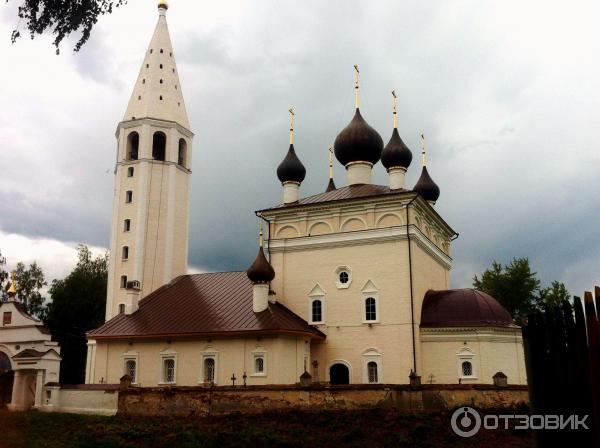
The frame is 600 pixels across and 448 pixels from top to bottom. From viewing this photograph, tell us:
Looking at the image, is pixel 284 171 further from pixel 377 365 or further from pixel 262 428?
pixel 262 428

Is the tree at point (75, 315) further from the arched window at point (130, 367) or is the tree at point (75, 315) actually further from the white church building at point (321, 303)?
the arched window at point (130, 367)

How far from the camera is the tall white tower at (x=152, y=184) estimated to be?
29.8 m

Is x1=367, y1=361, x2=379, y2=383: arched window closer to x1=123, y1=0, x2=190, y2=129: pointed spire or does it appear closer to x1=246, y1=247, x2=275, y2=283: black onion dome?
x1=246, y1=247, x2=275, y2=283: black onion dome

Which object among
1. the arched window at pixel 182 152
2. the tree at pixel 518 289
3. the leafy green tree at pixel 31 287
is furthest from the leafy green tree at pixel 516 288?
the leafy green tree at pixel 31 287

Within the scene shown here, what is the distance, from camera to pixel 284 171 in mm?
29219

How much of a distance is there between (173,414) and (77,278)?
2492cm

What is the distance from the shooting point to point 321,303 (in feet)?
83.2

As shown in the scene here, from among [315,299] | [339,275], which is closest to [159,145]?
[315,299]

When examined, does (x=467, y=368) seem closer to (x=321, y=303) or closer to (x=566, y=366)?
(x=321, y=303)

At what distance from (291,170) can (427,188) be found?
6923mm

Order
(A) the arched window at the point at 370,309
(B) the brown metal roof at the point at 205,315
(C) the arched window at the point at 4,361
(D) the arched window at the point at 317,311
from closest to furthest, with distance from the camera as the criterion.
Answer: (B) the brown metal roof at the point at 205,315, (A) the arched window at the point at 370,309, (D) the arched window at the point at 317,311, (C) the arched window at the point at 4,361

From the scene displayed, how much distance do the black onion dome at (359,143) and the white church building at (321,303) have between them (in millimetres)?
46

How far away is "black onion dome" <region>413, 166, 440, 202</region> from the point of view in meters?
31.1

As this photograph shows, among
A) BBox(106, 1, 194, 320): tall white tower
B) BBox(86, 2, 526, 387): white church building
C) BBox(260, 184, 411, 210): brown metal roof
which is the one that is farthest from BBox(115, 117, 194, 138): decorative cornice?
BBox(260, 184, 411, 210): brown metal roof
